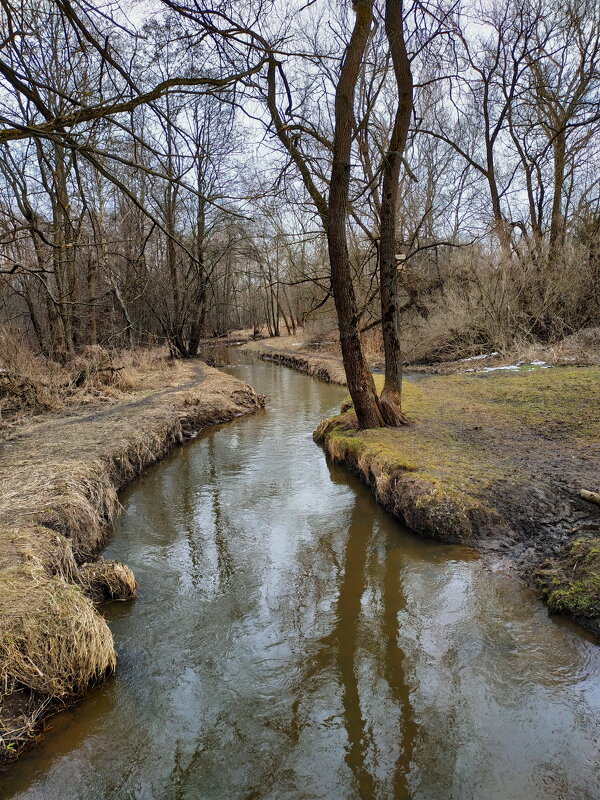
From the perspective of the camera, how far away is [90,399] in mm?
11758

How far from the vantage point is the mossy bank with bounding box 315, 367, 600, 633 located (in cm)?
436

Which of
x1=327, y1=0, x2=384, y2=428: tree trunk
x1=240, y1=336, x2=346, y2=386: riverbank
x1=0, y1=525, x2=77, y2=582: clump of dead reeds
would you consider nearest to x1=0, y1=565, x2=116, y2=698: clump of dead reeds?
x1=0, y1=525, x2=77, y2=582: clump of dead reeds

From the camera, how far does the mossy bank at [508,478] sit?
436 cm

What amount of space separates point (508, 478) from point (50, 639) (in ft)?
15.5

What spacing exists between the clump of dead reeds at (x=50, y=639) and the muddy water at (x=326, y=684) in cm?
20

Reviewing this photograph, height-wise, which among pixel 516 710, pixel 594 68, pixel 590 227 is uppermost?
pixel 594 68

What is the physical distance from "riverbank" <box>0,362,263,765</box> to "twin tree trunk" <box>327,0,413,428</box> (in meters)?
3.99

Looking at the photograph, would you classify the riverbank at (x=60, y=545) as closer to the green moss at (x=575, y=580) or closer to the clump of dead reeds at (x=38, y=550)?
the clump of dead reeds at (x=38, y=550)

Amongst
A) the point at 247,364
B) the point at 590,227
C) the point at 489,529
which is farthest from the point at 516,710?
the point at 247,364

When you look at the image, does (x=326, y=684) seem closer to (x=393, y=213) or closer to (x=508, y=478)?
(x=508, y=478)

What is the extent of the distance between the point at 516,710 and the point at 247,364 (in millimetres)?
23249

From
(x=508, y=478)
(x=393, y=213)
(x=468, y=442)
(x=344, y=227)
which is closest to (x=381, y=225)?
(x=393, y=213)

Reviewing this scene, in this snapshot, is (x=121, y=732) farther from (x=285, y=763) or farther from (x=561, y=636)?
(x=561, y=636)

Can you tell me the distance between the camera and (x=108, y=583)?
14.9 feet
